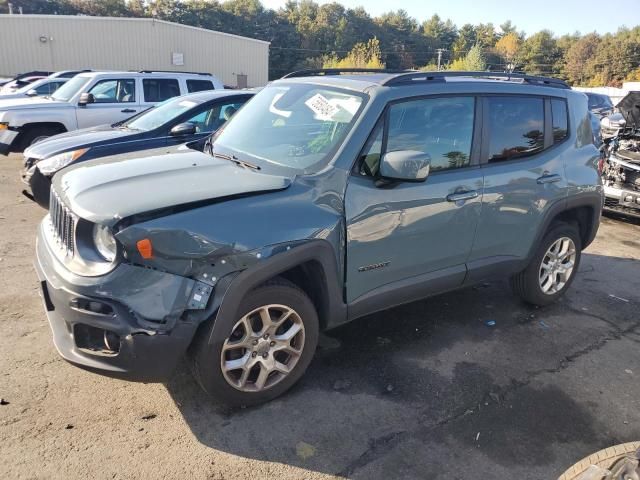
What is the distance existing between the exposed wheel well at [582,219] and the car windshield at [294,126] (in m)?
2.35

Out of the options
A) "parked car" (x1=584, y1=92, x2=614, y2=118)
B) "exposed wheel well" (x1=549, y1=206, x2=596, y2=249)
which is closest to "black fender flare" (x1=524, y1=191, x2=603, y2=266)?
"exposed wheel well" (x1=549, y1=206, x2=596, y2=249)

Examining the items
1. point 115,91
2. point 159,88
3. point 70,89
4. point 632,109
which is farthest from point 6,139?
point 632,109

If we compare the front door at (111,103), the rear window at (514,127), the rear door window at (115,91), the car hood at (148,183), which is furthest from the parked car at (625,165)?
the rear door window at (115,91)

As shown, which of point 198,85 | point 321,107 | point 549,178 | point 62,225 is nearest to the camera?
point 62,225

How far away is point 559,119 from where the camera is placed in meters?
4.36

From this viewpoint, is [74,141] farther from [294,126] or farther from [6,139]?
[294,126]

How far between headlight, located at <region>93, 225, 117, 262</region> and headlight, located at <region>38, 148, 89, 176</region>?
12.2ft

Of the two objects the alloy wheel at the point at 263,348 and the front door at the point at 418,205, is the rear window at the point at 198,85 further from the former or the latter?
the alloy wheel at the point at 263,348

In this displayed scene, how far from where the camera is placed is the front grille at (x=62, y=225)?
2.82 metres

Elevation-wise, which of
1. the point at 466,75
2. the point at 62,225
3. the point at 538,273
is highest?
the point at 466,75

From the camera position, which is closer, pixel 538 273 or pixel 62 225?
pixel 62 225

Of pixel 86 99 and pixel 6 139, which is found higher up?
pixel 86 99

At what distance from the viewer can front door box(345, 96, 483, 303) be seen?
3.16 meters

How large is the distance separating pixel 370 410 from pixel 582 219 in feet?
9.72
